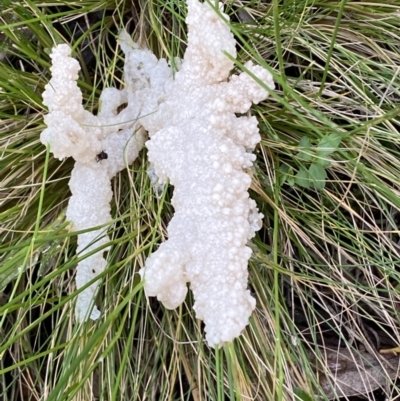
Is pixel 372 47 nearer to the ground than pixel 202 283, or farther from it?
farther from it

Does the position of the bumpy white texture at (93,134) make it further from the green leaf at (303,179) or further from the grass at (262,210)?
the green leaf at (303,179)

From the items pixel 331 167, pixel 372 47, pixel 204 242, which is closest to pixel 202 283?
pixel 204 242

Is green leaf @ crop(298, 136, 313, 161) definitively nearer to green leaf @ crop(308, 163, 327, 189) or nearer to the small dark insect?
green leaf @ crop(308, 163, 327, 189)

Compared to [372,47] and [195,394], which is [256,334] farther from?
[372,47]

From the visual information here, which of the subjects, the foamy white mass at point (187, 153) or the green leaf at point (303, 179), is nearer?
the foamy white mass at point (187, 153)

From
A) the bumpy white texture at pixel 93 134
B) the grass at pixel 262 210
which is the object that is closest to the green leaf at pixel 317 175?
the grass at pixel 262 210

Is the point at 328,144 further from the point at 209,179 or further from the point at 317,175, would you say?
the point at 209,179
